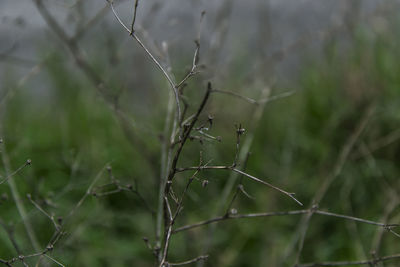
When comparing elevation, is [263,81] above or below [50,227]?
above

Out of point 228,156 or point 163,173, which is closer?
point 163,173

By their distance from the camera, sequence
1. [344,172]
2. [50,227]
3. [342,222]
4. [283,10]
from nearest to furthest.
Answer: [50,227], [342,222], [344,172], [283,10]

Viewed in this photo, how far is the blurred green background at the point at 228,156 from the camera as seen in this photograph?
227 cm

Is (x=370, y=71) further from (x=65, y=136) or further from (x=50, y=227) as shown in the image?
(x=50, y=227)

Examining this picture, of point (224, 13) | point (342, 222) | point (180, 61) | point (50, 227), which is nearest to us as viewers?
point (50, 227)

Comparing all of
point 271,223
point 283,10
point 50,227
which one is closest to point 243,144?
point 271,223

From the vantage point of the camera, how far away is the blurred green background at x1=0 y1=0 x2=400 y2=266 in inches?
89.2

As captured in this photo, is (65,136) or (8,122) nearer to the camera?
(65,136)

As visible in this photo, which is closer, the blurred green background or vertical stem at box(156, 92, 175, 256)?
vertical stem at box(156, 92, 175, 256)

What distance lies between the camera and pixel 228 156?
8.95 feet

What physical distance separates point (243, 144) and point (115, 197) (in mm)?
712

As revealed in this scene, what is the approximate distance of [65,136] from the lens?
8.93 ft

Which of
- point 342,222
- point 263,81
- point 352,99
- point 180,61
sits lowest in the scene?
point 342,222

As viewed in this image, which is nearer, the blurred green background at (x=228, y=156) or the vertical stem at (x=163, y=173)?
the vertical stem at (x=163, y=173)
